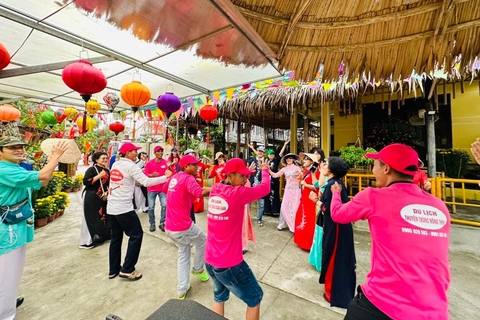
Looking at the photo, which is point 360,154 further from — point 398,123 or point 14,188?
point 14,188

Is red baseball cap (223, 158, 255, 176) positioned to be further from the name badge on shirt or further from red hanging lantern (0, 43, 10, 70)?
red hanging lantern (0, 43, 10, 70)

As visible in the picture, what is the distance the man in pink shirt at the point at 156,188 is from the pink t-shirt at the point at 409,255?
430 centimetres

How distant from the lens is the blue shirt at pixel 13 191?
6.11 ft

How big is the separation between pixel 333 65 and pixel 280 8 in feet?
3.43

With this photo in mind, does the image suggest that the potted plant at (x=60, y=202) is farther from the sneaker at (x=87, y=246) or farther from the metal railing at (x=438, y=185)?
the metal railing at (x=438, y=185)

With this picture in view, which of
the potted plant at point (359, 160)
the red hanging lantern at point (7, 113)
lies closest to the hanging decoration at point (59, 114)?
the red hanging lantern at point (7, 113)

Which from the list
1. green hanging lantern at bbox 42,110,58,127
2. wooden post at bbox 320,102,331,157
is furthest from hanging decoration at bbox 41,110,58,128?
wooden post at bbox 320,102,331,157

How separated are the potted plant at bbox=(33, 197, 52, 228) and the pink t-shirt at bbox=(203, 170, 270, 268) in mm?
5119

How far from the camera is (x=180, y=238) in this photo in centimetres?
254

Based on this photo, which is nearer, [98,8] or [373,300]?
[373,300]

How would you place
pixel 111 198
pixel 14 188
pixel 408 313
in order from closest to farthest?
pixel 408 313 → pixel 14 188 → pixel 111 198

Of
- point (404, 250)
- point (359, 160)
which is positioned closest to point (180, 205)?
point (404, 250)

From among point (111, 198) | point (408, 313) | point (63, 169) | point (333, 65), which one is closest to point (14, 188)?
point (111, 198)

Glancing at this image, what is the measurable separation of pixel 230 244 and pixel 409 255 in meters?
1.24
